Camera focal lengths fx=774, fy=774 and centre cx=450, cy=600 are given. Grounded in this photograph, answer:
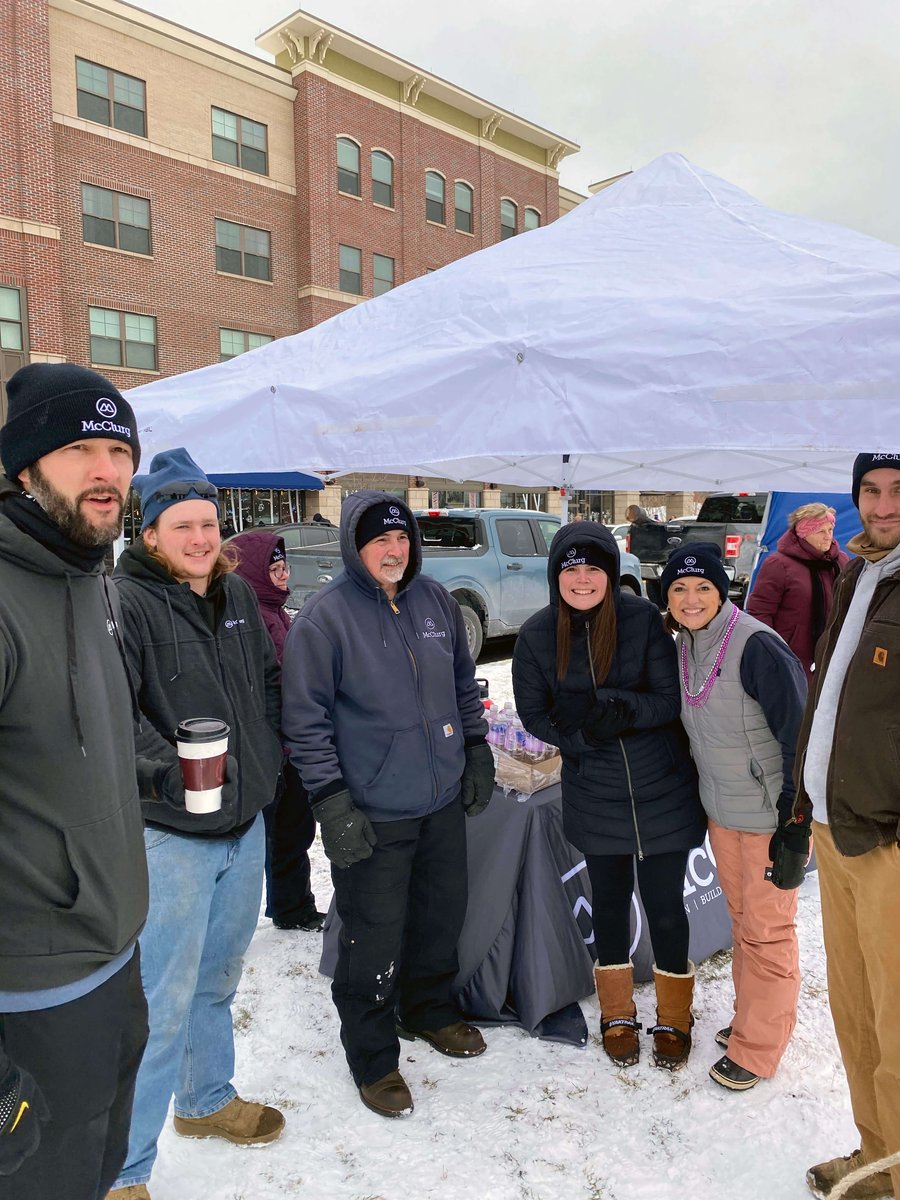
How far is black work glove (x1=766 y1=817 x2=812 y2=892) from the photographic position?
2.53 meters

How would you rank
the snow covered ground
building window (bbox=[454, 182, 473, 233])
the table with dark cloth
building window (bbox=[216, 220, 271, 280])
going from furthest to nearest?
building window (bbox=[454, 182, 473, 233])
building window (bbox=[216, 220, 271, 280])
the table with dark cloth
the snow covered ground

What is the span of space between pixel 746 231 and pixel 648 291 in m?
0.80

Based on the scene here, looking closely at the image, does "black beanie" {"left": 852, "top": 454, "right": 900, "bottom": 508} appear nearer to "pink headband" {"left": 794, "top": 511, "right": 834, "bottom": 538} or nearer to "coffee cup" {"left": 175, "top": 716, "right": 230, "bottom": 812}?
"coffee cup" {"left": 175, "top": 716, "right": 230, "bottom": 812}

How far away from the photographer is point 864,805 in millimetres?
1975

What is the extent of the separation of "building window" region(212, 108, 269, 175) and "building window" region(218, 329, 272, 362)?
15.5 ft

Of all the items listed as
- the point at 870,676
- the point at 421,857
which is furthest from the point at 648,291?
the point at 421,857

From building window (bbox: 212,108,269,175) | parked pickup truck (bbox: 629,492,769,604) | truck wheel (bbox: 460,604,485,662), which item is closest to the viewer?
truck wheel (bbox: 460,604,485,662)

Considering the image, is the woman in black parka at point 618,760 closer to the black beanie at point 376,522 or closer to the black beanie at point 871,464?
the black beanie at point 376,522

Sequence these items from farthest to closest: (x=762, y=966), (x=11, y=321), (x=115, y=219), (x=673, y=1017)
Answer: (x=115, y=219) < (x=11, y=321) < (x=673, y=1017) < (x=762, y=966)

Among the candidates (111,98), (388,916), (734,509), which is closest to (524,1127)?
(388,916)

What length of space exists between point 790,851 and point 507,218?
31188 millimetres

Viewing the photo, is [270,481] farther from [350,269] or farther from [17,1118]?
[350,269]

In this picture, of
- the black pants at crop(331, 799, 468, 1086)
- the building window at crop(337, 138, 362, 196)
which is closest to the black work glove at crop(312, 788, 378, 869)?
the black pants at crop(331, 799, 468, 1086)

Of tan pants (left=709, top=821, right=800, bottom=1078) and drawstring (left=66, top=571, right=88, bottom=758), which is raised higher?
drawstring (left=66, top=571, right=88, bottom=758)
